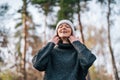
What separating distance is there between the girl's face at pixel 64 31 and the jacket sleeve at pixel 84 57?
0.12m

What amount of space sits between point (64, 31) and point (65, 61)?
0.96ft

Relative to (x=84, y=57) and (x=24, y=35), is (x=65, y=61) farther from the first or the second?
(x=24, y=35)

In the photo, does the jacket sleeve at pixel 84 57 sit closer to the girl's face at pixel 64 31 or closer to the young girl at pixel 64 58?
the young girl at pixel 64 58

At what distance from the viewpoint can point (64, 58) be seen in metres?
3.31

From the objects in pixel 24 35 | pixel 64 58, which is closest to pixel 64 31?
pixel 64 58

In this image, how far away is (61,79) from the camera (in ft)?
10.6

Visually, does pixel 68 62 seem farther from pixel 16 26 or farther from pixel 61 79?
pixel 16 26

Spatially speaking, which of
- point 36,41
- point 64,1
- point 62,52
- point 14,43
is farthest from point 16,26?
point 62,52

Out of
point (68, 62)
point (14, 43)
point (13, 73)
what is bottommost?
point (13, 73)

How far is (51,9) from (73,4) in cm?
394

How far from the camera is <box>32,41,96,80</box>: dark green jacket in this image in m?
3.23

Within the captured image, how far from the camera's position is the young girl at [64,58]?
3.24 m

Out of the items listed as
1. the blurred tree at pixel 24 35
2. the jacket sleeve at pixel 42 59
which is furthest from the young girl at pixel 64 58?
the blurred tree at pixel 24 35

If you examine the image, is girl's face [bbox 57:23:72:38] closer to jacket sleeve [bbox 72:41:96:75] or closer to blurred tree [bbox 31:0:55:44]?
jacket sleeve [bbox 72:41:96:75]
